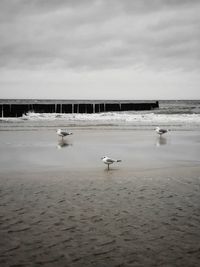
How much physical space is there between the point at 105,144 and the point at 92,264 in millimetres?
10695

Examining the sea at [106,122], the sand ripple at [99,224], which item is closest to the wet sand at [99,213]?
the sand ripple at [99,224]

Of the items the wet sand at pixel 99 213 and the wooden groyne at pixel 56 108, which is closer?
the wet sand at pixel 99 213

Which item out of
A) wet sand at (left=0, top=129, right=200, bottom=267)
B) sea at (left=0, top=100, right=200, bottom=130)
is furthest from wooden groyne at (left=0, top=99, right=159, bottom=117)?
wet sand at (left=0, top=129, right=200, bottom=267)

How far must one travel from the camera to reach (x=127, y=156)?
11.3m

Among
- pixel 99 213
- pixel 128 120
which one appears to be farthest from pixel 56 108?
pixel 99 213

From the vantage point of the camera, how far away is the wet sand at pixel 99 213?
13.3 ft

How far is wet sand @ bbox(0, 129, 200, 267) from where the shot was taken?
13.3ft

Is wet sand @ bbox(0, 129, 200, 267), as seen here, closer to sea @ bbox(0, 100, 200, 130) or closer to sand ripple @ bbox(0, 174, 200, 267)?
sand ripple @ bbox(0, 174, 200, 267)

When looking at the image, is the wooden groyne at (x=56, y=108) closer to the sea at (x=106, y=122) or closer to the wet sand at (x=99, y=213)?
the sea at (x=106, y=122)

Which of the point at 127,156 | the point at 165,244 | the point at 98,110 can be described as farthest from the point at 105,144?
the point at 98,110

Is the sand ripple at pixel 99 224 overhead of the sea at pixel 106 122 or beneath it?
beneath

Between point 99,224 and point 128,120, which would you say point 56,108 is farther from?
point 99,224

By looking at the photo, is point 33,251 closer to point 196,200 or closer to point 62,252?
point 62,252

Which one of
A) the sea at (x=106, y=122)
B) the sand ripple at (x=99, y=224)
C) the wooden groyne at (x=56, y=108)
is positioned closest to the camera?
the sand ripple at (x=99, y=224)
